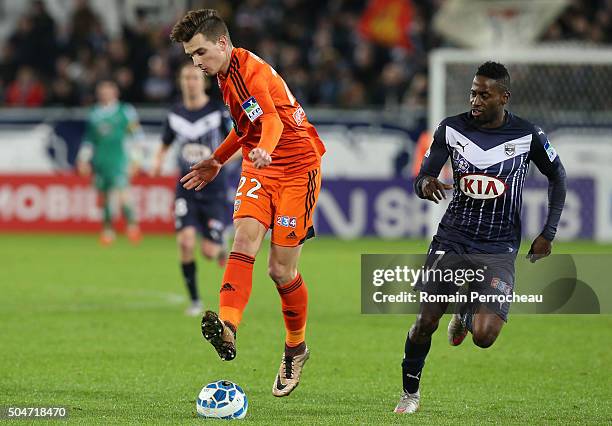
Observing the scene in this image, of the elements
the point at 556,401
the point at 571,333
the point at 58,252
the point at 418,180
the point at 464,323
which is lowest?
the point at 58,252

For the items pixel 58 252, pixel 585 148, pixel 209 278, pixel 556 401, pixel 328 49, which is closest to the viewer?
pixel 556 401

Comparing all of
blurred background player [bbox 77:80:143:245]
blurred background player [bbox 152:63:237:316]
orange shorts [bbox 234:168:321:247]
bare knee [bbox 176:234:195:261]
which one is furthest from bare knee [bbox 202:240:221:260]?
blurred background player [bbox 77:80:143:245]

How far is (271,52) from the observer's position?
21516 millimetres

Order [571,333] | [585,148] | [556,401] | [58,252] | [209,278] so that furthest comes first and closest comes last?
[585,148] < [58,252] < [209,278] < [571,333] < [556,401]

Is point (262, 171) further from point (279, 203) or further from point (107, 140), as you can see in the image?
point (107, 140)

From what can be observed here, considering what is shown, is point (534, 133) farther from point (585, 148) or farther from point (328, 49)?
point (328, 49)

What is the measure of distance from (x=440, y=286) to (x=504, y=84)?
45.5 inches

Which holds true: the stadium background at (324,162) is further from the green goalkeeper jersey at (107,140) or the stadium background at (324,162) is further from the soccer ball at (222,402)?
the soccer ball at (222,402)

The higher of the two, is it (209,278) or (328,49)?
(328,49)

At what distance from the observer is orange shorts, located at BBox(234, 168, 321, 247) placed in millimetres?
6883

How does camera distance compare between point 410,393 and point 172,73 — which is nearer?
point 410,393

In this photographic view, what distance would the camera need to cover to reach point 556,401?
7090mm

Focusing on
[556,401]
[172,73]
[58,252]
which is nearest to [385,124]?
[172,73]

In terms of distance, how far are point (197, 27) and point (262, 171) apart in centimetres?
95
